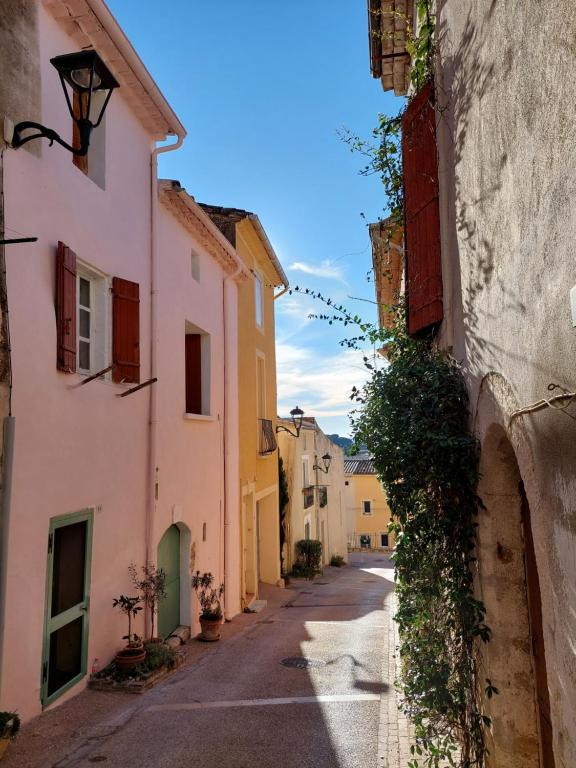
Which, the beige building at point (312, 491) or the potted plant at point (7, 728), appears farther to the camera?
the beige building at point (312, 491)

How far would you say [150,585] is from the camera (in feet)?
27.4

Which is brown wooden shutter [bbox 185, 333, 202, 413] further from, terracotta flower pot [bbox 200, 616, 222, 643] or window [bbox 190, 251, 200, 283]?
terracotta flower pot [bbox 200, 616, 222, 643]

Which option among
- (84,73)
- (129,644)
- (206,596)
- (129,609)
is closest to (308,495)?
(206,596)

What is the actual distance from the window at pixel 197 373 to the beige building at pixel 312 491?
866 centimetres

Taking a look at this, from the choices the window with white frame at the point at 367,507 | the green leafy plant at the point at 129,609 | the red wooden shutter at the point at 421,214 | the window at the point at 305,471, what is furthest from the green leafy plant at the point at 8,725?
the window with white frame at the point at 367,507

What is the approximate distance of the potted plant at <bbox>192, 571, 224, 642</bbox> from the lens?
33.8 ft

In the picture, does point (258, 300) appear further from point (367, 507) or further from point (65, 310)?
point (367, 507)

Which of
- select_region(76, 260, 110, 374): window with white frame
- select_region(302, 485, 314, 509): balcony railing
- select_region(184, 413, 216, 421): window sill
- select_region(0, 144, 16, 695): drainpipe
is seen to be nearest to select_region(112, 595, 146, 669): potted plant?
select_region(0, 144, 16, 695): drainpipe

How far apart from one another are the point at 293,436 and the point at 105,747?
15286 millimetres

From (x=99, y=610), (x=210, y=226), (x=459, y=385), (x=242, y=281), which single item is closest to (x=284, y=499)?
(x=242, y=281)

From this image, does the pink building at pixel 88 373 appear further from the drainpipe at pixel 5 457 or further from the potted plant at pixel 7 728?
the potted plant at pixel 7 728

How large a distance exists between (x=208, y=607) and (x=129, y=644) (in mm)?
3053

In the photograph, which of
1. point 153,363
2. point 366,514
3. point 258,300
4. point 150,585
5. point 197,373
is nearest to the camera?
point 150,585

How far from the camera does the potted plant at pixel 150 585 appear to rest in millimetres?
8219
